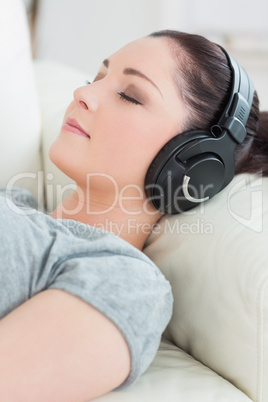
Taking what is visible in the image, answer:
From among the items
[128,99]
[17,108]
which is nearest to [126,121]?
[128,99]

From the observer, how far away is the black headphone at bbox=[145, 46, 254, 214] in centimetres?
101

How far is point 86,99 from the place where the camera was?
3.49ft

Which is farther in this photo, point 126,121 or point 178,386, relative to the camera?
point 126,121

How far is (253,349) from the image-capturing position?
894mm

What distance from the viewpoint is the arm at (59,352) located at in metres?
0.75

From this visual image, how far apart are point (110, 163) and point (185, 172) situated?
15 centimetres

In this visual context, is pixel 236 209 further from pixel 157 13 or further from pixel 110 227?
pixel 157 13

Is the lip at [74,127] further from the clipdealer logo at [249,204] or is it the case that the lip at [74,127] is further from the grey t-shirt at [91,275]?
the clipdealer logo at [249,204]

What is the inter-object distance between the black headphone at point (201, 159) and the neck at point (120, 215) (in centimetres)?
6

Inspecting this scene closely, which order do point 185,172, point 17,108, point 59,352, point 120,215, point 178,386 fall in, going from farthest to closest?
1. point 17,108
2. point 120,215
3. point 185,172
4. point 178,386
5. point 59,352

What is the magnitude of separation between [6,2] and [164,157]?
65 centimetres

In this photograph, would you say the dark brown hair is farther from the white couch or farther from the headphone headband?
the white couch

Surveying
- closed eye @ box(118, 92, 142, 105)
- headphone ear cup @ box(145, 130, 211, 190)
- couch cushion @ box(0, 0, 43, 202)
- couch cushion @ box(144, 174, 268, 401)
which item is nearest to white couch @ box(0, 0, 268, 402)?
couch cushion @ box(144, 174, 268, 401)

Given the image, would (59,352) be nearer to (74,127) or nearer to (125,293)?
(125,293)
